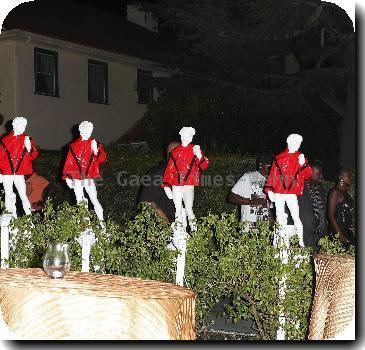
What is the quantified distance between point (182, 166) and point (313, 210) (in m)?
1.53

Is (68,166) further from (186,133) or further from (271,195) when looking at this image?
(271,195)

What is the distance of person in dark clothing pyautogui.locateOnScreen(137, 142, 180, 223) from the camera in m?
7.97

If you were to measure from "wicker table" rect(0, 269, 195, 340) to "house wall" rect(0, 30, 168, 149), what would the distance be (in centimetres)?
1495

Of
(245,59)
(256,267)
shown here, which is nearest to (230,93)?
(245,59)

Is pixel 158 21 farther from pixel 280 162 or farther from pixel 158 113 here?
pixel 280 162

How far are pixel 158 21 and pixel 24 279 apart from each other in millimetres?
22837

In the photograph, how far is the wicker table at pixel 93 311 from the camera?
404 centimetres

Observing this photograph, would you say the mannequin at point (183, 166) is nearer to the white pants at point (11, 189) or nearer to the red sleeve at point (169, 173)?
the red sleeve at point (169, 173)

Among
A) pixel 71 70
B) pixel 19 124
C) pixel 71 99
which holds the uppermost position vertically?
pixel 71 70

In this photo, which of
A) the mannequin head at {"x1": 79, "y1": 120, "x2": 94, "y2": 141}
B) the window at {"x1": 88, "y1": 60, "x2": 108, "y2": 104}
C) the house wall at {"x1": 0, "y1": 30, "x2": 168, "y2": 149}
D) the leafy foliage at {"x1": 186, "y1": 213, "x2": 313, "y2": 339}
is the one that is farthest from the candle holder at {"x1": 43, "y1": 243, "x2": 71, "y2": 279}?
the window at {"x1": 88, "y1": 60, "x2": 108, "y2": 104}

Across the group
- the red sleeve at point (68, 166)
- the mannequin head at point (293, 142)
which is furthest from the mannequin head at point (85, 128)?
the mannequin head at point (293, 142)

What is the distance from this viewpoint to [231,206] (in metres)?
12.1

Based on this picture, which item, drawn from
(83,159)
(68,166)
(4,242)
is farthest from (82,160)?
(4,242)

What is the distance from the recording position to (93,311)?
13.3 feet
